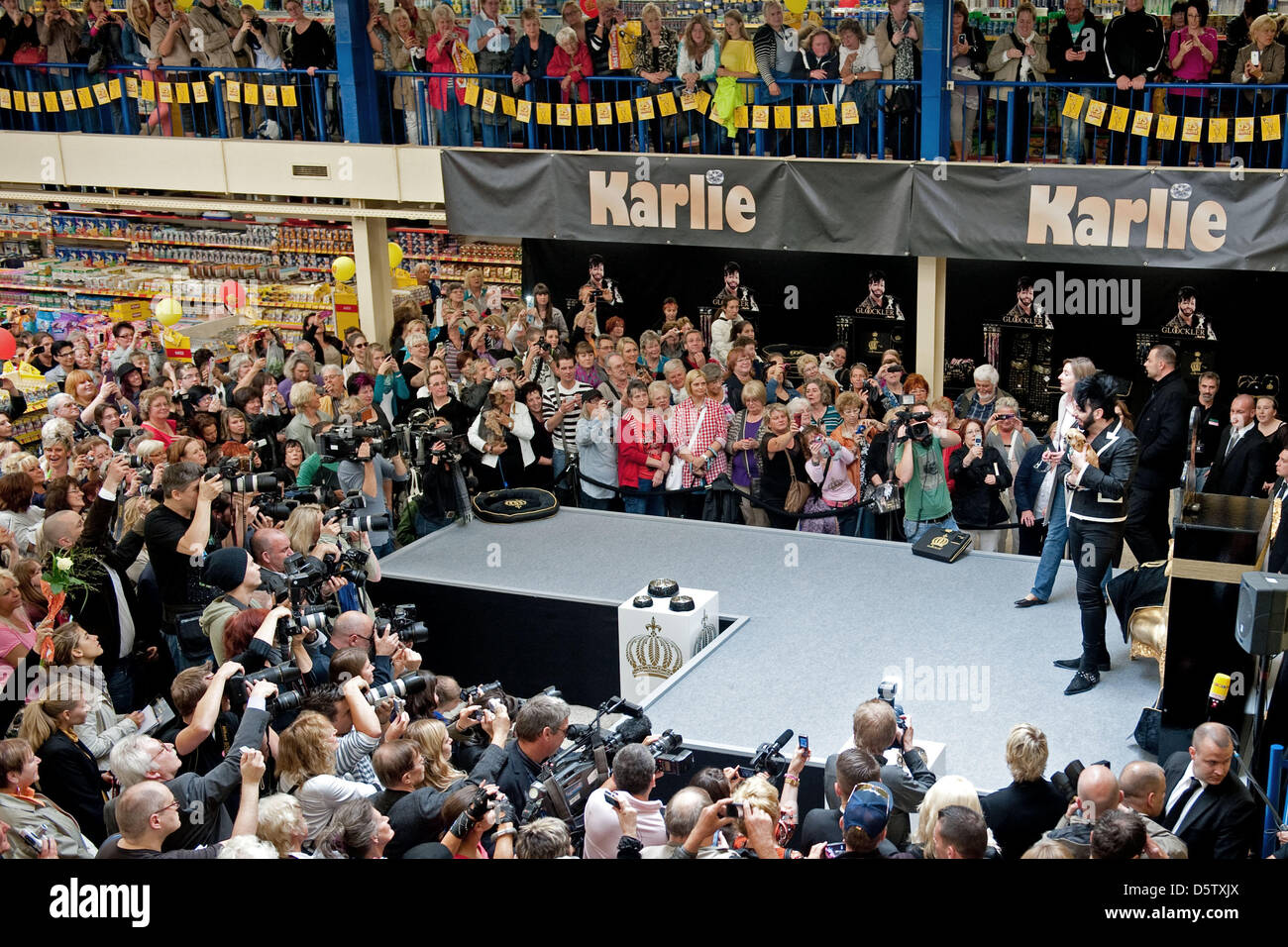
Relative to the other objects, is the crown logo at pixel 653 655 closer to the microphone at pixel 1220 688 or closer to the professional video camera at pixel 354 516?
the professional video camera at pixel 354 516

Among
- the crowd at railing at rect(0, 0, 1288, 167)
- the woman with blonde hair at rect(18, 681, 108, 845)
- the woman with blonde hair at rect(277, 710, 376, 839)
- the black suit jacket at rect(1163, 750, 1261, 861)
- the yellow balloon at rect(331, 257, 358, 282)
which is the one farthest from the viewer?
the yellow balloon at rect(331, 257, 358, 282)

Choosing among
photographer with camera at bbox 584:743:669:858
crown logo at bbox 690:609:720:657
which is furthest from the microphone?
crown logo at bbox 690:609:720:657

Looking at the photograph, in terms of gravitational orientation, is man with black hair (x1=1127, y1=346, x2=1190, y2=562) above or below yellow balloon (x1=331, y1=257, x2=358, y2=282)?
below

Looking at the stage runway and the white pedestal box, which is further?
the white pedestal box

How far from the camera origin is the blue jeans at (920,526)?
8.37m

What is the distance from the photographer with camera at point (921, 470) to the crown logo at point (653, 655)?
1.91m

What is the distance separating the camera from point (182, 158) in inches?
496

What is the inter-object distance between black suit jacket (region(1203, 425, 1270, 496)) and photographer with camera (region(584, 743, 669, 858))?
473 centimetres

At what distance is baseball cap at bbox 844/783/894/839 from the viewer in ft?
13.4

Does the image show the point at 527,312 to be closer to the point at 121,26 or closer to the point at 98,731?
the point at 121,26

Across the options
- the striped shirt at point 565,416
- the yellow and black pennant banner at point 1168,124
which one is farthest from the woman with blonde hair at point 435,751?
the yellow and black pennant banner at point 1168,124

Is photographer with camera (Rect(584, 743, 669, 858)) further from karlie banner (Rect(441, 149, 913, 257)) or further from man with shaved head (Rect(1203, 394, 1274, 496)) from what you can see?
karlie banner (Rect(441, 149, 913, 257))
